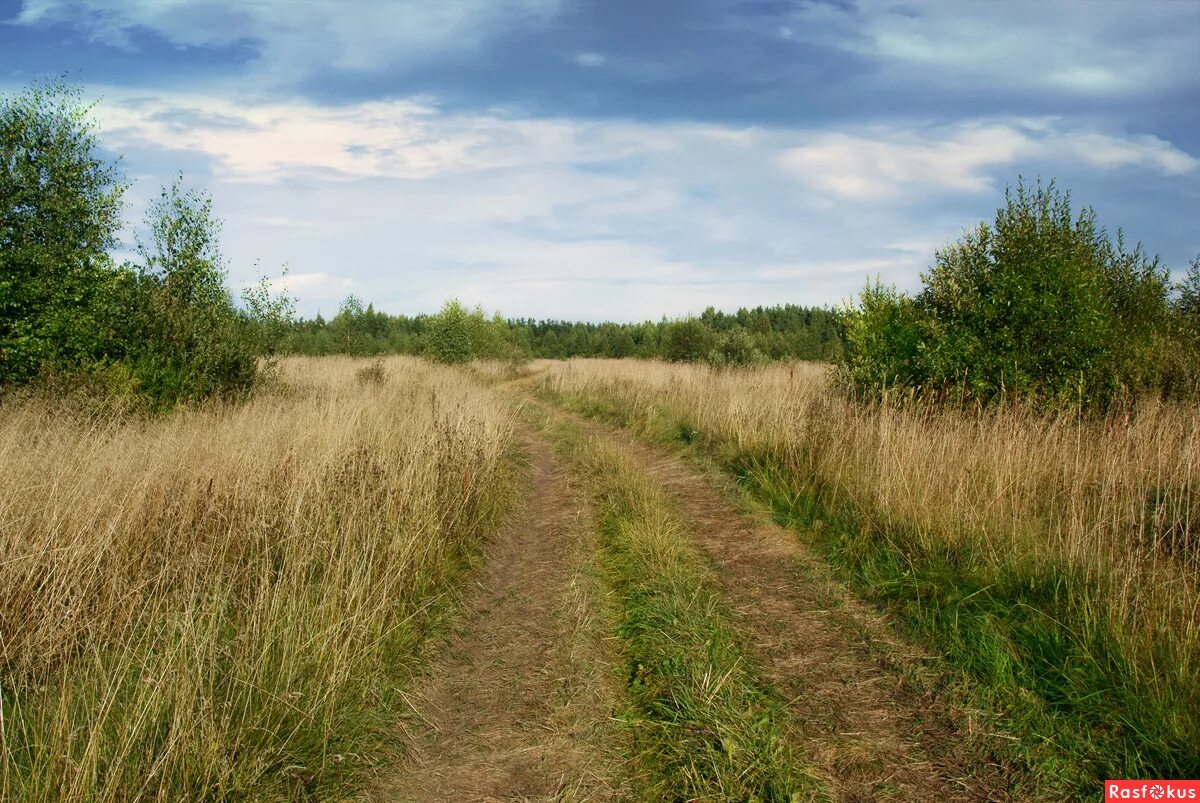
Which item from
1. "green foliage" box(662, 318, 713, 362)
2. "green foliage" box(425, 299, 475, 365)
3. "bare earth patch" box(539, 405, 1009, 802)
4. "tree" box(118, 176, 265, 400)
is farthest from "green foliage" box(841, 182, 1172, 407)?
"green foliage" box(425, 299, 475, 365)

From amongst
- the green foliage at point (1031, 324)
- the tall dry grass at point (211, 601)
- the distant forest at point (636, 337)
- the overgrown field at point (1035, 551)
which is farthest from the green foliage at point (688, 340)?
the tall dry grass at point (211, 601)

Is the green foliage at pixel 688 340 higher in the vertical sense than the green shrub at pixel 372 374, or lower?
higher

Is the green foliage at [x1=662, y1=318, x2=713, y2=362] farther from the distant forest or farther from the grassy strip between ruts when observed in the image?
the grassy strip between ruts

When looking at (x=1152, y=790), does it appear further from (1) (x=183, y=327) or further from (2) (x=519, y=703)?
(1) (x=183, y=327)

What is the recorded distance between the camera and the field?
3.29 meters

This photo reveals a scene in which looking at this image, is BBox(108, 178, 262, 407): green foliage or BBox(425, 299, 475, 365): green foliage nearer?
BBox(108, 178, 262, 407): green foliage

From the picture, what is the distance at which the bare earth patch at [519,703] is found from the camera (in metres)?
3.44

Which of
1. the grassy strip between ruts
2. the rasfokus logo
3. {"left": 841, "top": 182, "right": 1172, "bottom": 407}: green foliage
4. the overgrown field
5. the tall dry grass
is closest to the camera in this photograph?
the tall dry grass

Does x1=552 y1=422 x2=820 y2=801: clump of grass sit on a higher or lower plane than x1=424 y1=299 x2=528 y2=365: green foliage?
lower

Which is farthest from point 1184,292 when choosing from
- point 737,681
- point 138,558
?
point 138,558

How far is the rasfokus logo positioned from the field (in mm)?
64

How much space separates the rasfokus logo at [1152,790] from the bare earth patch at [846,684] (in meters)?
0.48

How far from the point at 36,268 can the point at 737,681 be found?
13936mm

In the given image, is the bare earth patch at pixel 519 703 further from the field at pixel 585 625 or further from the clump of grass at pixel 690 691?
the clump of grass at pixel 690 691
